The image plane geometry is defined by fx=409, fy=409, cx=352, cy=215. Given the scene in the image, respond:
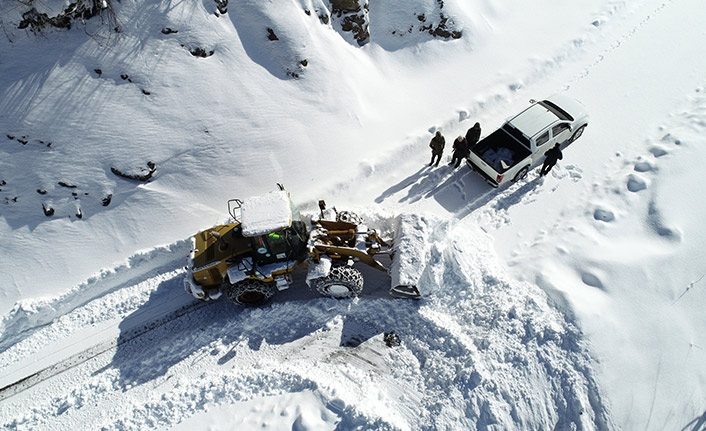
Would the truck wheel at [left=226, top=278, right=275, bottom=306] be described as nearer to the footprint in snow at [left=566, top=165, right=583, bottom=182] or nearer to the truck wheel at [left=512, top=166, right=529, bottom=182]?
the truck wheel at [left=512, top=166, right=529, bottom=182]

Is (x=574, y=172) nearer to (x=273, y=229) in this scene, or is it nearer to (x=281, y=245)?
(x=281, y=245)

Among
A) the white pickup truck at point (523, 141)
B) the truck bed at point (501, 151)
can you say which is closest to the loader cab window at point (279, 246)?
the white pickup truck at point (523, 141)

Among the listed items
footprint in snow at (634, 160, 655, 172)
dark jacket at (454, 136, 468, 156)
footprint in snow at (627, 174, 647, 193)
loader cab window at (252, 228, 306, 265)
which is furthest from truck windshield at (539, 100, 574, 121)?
loader cab window at (252, 228, 306, 265)

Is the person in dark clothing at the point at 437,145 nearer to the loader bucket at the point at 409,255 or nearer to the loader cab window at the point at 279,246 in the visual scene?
the loader bucket at the point at 409,255

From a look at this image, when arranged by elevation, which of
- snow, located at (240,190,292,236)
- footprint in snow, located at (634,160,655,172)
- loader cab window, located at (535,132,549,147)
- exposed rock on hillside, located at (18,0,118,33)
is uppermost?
exposed rock on hillside, located at (18,0,118,33)

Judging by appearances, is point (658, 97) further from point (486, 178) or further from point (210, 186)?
point (210, 186)

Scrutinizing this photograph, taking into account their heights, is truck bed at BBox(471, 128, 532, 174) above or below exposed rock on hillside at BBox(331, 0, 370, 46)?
below

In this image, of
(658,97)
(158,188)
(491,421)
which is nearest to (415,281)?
(491,421)
